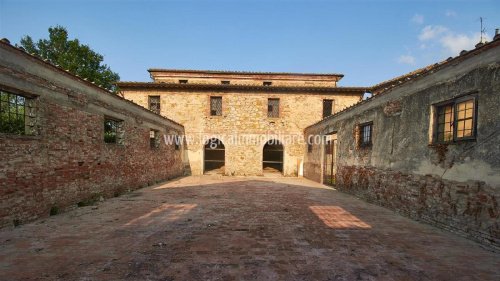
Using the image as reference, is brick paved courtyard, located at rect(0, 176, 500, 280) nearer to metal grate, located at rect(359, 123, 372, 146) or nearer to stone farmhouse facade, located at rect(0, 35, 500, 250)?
stone farmhouse facade, located at rect(0, 35, 500, 250)

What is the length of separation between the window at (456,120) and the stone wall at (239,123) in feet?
36.6

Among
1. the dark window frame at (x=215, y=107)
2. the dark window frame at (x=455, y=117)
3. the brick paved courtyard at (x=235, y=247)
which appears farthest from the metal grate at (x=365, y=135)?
the dark window frame at (x=215, y=107)

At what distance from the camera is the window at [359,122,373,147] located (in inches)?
340

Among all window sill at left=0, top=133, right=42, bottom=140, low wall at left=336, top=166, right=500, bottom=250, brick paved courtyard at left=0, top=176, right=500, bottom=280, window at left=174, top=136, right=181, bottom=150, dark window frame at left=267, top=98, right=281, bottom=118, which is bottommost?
brick paved courtyard at left=0, top=176, right=500, bottom=280

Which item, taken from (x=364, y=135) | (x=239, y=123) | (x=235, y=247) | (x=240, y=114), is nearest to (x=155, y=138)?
(x=239, y=123)

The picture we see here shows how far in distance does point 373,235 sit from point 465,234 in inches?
70.6

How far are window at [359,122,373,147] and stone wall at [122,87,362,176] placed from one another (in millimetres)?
7474

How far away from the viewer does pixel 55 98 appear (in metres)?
6.07

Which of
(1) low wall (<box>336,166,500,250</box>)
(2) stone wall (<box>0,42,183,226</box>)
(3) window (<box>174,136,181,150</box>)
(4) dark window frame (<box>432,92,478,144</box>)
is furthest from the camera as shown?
(3) window (<box>174,136,181,150</box>)

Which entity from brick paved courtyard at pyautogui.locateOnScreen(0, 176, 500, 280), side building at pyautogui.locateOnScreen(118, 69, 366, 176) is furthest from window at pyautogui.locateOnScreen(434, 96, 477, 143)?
side building at pyautogui.locateOnScreen(118, 69, 366, 176)

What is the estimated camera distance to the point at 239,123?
16.7 m

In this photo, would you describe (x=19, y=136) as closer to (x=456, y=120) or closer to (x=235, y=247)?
(x=235, y=247)

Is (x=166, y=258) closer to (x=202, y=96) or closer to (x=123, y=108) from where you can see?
(x=123, y=108)

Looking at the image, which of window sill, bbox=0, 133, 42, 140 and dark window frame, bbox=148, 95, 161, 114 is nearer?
window sill, bbox=0, 133, 42, 140
